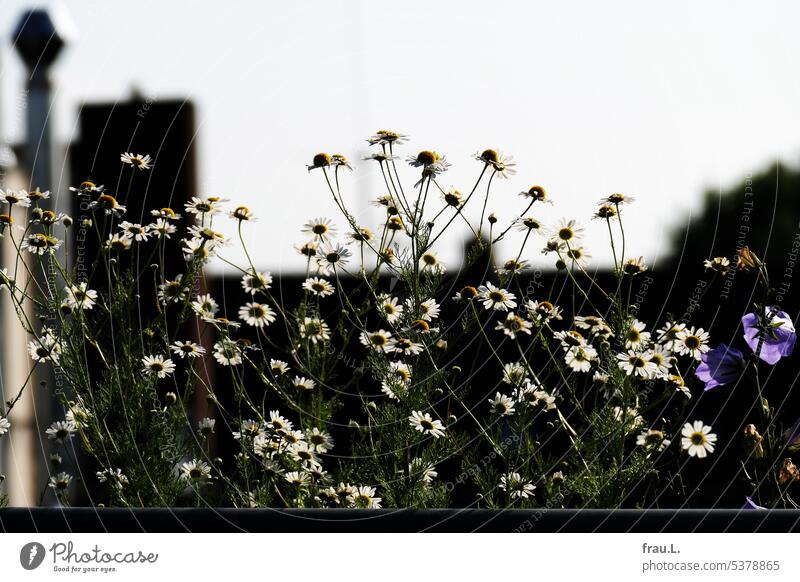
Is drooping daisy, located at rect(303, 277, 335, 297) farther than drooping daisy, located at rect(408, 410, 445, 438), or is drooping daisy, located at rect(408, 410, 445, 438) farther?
drooping daisy, located at rect(303, 277, 335, 297)

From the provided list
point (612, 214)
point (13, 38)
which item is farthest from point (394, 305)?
point (13, 38)

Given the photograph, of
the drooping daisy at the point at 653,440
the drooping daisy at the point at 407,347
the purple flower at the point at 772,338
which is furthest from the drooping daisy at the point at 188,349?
the purple flower at the point at 772,338

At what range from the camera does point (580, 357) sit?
4.66 ft

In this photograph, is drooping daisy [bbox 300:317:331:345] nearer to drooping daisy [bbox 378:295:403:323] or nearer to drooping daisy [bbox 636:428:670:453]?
drooping daisy [bbox 378:295:403:323]

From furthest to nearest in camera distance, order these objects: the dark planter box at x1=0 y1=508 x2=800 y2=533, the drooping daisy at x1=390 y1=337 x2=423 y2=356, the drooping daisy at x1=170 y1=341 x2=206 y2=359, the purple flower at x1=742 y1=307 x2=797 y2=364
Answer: the drooping daisy at x1=170 y1=341 x2=206 y2=359
the drooping daisy at x1=390 y1=337 x2=423 y2=356
the purple flower at x1=742 y1=307 x2=797 y2=364
the dark planter box at x1=0 y1=508 x2=800 y2=533

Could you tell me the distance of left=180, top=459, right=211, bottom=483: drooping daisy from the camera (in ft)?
4.68

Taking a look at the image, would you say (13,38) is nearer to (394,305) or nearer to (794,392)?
(394,305)

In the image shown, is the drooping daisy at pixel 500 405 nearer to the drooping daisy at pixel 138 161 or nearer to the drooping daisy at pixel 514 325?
the drooping daisy at pixel 514 325

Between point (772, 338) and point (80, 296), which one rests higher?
point (80, 296)

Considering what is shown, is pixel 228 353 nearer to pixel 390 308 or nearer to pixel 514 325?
pixel 390 308

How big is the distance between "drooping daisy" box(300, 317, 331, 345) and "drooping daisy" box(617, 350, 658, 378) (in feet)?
1.68

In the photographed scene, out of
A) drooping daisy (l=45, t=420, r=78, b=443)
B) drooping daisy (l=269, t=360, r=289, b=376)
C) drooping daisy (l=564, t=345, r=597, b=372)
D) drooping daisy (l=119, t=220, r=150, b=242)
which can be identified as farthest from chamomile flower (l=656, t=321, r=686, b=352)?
drooping daisy (l=45, t=420, r=78, b=443)

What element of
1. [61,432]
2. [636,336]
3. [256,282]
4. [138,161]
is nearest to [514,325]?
[636,336]

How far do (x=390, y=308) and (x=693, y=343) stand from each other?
19.5 inches
